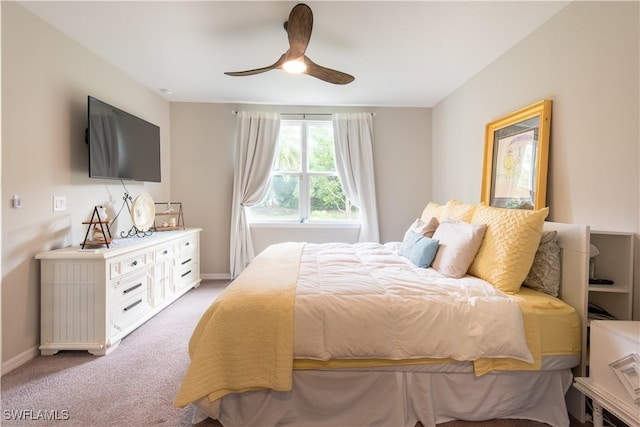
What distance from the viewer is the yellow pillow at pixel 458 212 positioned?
2354 millimetres

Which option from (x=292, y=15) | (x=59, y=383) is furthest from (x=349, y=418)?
(x=292, y=15)

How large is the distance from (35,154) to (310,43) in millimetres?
2279

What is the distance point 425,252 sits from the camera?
7.01 feet

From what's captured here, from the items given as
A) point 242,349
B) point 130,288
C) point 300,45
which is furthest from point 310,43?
point 130,288

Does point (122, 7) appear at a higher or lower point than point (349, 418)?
higher

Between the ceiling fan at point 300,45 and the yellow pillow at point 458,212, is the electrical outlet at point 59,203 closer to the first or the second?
the ceiling fan at point 300,45

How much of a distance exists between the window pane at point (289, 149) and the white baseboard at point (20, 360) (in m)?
3.02

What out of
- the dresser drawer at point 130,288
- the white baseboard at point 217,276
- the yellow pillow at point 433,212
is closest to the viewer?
the dresser drawer at point 130,288

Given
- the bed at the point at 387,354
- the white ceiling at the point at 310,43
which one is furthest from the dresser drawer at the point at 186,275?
the white ceiling at the point at 310,43

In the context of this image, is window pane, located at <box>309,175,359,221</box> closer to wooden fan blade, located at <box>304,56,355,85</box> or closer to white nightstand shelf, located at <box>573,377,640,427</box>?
wooden fan blade, located at <box>304,56,355,85</box>

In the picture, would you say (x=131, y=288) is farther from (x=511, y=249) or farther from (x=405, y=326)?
(x=511, y=249)

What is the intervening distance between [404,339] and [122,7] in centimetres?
279

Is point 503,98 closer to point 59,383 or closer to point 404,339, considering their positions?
point 404,339

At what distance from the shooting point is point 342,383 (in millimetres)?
1483
